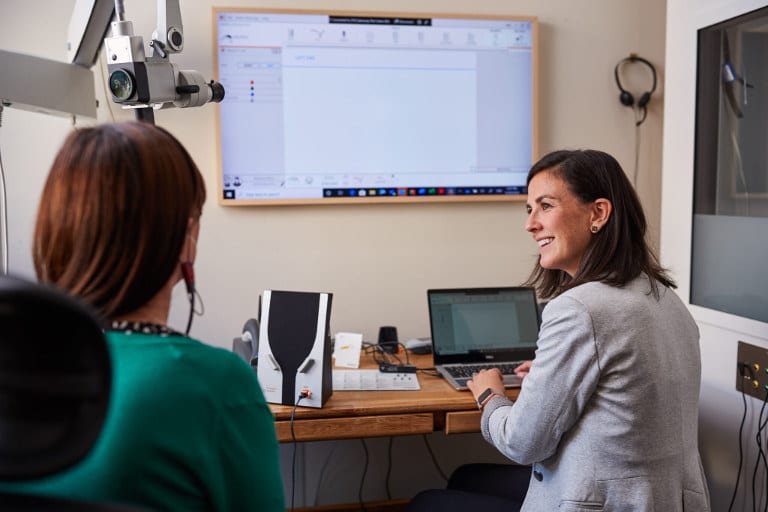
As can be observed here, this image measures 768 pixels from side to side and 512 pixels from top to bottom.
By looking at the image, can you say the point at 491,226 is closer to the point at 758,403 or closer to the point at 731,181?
the point at 731,181

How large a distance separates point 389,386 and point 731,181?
118cm

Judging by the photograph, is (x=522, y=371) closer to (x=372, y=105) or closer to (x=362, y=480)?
(x=362, y=480)

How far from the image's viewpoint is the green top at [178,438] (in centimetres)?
70

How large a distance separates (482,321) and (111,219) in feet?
5.50

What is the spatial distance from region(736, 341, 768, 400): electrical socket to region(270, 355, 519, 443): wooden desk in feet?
2.06

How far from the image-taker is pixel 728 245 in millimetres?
2064

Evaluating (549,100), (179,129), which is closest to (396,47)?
Result: (549,100)

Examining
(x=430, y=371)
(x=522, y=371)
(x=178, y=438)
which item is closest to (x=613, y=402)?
(x=522, y=371)

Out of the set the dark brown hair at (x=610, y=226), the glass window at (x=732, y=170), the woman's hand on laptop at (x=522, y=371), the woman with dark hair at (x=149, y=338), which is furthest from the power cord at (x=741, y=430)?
the woman with dark hair at (x=149, y=338)

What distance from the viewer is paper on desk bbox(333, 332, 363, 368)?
2250mm

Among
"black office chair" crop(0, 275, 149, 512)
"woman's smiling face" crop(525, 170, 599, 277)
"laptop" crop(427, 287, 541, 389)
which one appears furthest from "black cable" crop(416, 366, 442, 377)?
"black office chair" crop(0, 275, 149, 512)

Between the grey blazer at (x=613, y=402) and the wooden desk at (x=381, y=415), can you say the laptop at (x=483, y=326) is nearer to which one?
the wooden desk at (x=381, y=415)

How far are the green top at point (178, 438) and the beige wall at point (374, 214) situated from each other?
170cm

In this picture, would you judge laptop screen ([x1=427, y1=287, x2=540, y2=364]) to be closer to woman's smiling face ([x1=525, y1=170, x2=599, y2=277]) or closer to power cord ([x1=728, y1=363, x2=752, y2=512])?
power cord ([x1=728, y1=363, x2=752, y2=512])
